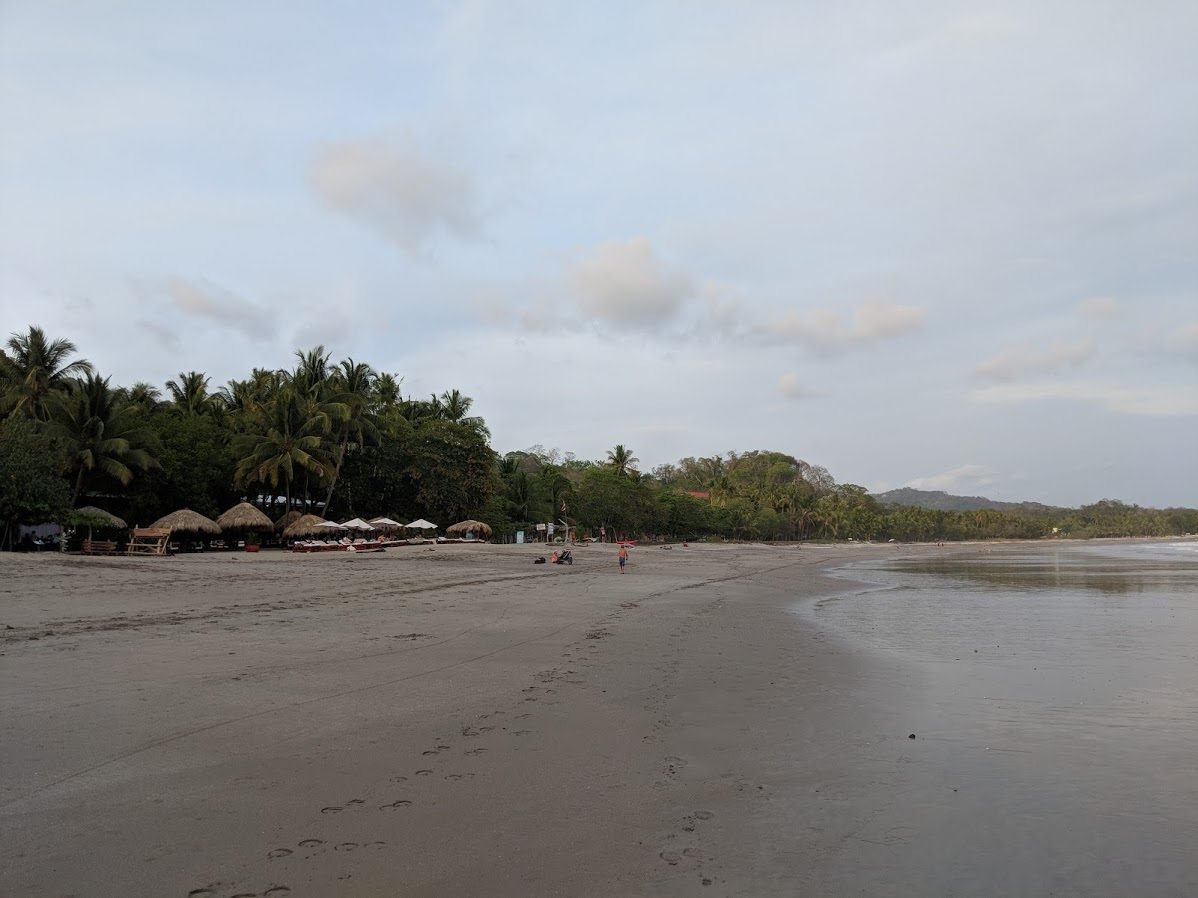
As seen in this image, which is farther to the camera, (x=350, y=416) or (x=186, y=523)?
(x=350, y=416)

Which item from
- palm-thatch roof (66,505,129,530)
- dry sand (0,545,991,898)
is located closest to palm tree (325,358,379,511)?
palm-thatch roof (66,505,129,530)

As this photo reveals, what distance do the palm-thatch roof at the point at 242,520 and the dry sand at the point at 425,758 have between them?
25997 mm

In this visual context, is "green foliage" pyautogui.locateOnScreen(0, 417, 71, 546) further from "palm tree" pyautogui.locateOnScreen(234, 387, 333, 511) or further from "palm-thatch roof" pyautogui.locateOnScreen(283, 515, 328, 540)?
"palm-thatch roof" pyautogui.locateOnScreen(283, 515, 328, 540)

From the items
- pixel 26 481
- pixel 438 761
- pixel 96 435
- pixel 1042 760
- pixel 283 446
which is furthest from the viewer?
pixel 283 446

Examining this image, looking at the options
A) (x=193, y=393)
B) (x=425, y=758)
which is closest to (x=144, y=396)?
(x=193, y=393)

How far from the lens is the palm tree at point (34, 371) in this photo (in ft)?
116

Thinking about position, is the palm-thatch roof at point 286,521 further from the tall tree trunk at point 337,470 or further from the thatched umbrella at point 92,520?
the thatched umbrella at point 92,520

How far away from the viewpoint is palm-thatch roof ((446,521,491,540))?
47.0m

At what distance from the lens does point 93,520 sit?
97.3 ft

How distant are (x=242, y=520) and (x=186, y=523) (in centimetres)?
360

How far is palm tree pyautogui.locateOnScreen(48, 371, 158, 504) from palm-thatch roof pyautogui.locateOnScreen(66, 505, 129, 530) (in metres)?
2.00

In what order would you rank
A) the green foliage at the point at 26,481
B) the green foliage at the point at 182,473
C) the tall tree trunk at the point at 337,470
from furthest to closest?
the tall tree trunk at the point at 337,470
the green foliage at the point at 182,473
the green foliage at the point at 26,481

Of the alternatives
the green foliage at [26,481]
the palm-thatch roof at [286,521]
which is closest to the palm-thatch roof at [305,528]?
the palm-thatch roof at [286,521]

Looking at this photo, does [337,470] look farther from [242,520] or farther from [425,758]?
[425,758]
